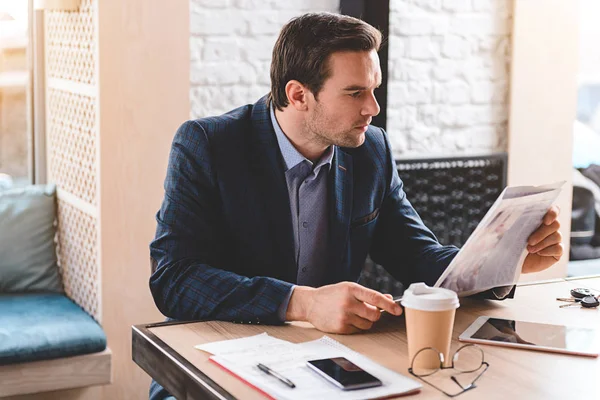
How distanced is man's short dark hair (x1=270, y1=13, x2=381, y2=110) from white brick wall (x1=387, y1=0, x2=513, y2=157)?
134 cm

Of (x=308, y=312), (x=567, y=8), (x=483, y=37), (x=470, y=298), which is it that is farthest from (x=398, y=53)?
(x=308, y=312)

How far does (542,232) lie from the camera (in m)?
1.75

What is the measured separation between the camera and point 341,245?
6.62 feet

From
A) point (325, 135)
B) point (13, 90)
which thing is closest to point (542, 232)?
point (325, 135)

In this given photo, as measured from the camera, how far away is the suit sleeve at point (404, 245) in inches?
78.0

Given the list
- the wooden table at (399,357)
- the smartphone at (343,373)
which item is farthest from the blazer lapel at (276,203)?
the smartphone at (343,373)

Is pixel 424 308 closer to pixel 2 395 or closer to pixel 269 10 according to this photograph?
pixel 2 395

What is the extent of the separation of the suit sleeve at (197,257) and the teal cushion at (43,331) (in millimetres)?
920

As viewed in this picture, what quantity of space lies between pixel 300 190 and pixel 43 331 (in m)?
1.08

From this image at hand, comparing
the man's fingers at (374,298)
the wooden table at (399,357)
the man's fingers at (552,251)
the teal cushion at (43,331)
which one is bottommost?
the teal cushion at (43,331)

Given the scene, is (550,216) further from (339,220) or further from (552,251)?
(339,220)

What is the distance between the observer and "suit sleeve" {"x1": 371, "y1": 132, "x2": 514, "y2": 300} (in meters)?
1.98

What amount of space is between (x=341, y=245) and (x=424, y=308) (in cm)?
65

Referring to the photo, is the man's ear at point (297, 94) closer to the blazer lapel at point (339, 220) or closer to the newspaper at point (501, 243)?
the blazer lapel at point (339, 220)
